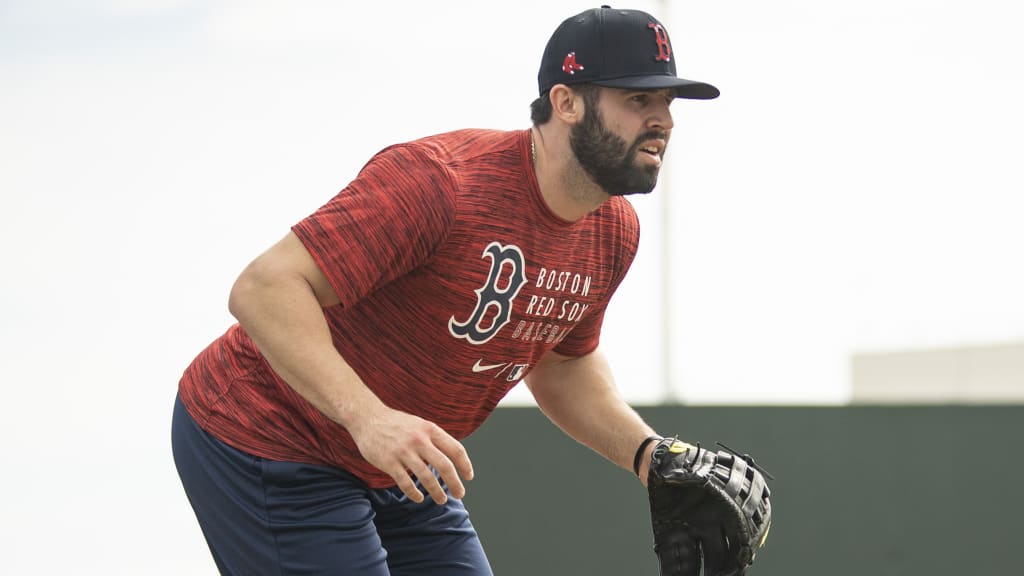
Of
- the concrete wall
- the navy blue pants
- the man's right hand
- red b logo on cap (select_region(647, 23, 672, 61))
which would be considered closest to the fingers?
the man's right hand

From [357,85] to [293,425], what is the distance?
2.96m

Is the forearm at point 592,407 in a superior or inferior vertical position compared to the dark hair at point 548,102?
inferior

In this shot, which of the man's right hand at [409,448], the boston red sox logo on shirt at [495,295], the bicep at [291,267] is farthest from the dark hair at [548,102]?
the man's right hand at [409,448]

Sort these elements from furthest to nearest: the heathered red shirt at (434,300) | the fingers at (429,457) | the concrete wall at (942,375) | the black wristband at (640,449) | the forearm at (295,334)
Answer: the concrete wall at (942,375) < the black wristband at (640,449) < the heathered red shirt at (434,300) < the forearm at (295,334) < the fingers at (429,457)

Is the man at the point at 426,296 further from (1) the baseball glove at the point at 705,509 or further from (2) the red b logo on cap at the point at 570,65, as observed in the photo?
(1) the baseball glove at the point at 705,509

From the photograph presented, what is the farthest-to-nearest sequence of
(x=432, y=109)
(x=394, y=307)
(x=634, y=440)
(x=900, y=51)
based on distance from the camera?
(x=432, y=109) < (x=900, y=51) < (x=634, y=440) < (x=394, y=307)

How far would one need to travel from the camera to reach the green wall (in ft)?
14.8

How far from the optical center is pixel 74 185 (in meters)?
4.81

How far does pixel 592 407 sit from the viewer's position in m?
2.71

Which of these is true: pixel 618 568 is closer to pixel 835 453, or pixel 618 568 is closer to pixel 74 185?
pixel 835 453

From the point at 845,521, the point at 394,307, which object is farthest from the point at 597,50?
the point at 845,521

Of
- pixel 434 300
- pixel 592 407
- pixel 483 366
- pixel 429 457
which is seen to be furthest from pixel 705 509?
pixel 429 457

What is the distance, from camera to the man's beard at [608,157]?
2.34 m

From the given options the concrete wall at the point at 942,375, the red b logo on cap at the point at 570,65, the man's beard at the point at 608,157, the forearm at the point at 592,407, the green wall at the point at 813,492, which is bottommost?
the green wall at the point at 813,492
